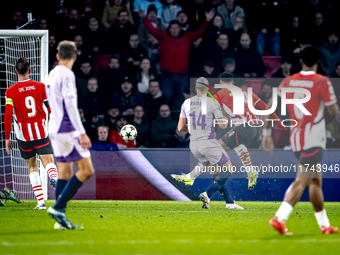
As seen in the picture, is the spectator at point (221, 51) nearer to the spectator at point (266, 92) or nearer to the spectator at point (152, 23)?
the spectator at point (266, 92)

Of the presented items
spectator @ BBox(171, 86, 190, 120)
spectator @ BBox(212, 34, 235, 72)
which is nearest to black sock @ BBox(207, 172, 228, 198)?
spectator @ BBox(171, 86, 190, 120)

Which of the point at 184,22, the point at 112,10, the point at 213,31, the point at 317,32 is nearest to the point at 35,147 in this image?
the point at 184,22

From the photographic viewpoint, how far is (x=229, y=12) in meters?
11.6

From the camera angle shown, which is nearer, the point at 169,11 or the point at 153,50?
the point at 153,50

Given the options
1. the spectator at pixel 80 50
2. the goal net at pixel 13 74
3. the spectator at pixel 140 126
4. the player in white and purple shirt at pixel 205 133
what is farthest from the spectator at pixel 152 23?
the player in white and purple shirt at pixel 205 133

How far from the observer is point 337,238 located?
14.9 feet

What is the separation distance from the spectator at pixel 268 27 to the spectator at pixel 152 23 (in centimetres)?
228

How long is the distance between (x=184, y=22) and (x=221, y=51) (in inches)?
43.6

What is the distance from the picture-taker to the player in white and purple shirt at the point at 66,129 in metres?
4.72

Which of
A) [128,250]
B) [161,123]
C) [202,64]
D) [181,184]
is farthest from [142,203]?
[128,250]

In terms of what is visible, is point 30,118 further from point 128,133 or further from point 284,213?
point 284,213

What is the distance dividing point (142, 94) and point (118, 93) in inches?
21.4

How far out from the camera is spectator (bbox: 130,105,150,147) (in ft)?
33.1

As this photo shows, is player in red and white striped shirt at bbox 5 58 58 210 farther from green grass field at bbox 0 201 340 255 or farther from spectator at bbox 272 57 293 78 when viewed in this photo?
spectator at bbox 272 57 293 78
